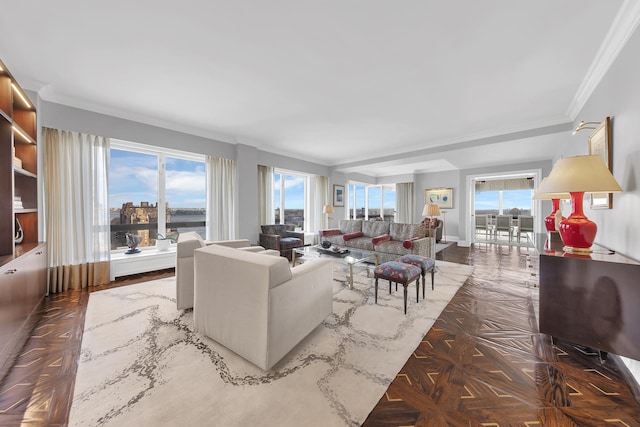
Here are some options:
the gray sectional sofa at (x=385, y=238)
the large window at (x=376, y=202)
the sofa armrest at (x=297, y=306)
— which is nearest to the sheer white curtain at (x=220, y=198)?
the gray sectional sofa at (x=385, y=238)

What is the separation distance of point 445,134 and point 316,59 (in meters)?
3.31

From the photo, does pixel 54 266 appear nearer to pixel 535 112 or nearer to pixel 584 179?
pixel 584 179

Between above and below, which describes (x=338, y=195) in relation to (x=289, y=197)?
above

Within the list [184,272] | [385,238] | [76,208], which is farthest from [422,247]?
[76,208]

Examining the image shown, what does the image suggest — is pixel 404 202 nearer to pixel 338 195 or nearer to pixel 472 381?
pixel 338 195

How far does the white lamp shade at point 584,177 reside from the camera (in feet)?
5.53

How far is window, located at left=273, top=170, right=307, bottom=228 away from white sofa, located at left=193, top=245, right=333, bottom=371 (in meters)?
4.07

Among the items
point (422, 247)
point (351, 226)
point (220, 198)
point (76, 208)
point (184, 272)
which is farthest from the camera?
point (351, 226)

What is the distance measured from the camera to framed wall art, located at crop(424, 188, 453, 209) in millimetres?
7949

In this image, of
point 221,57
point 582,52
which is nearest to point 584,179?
point 582,52

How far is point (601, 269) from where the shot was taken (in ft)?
5.36

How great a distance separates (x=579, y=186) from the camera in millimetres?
1717

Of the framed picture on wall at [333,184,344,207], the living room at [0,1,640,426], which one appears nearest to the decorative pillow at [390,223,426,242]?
the living room at [0,1,640,426]

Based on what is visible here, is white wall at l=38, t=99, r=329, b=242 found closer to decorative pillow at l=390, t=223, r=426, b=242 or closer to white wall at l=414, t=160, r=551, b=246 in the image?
decorative pillow at l=390, t=223, r=426, b=242
